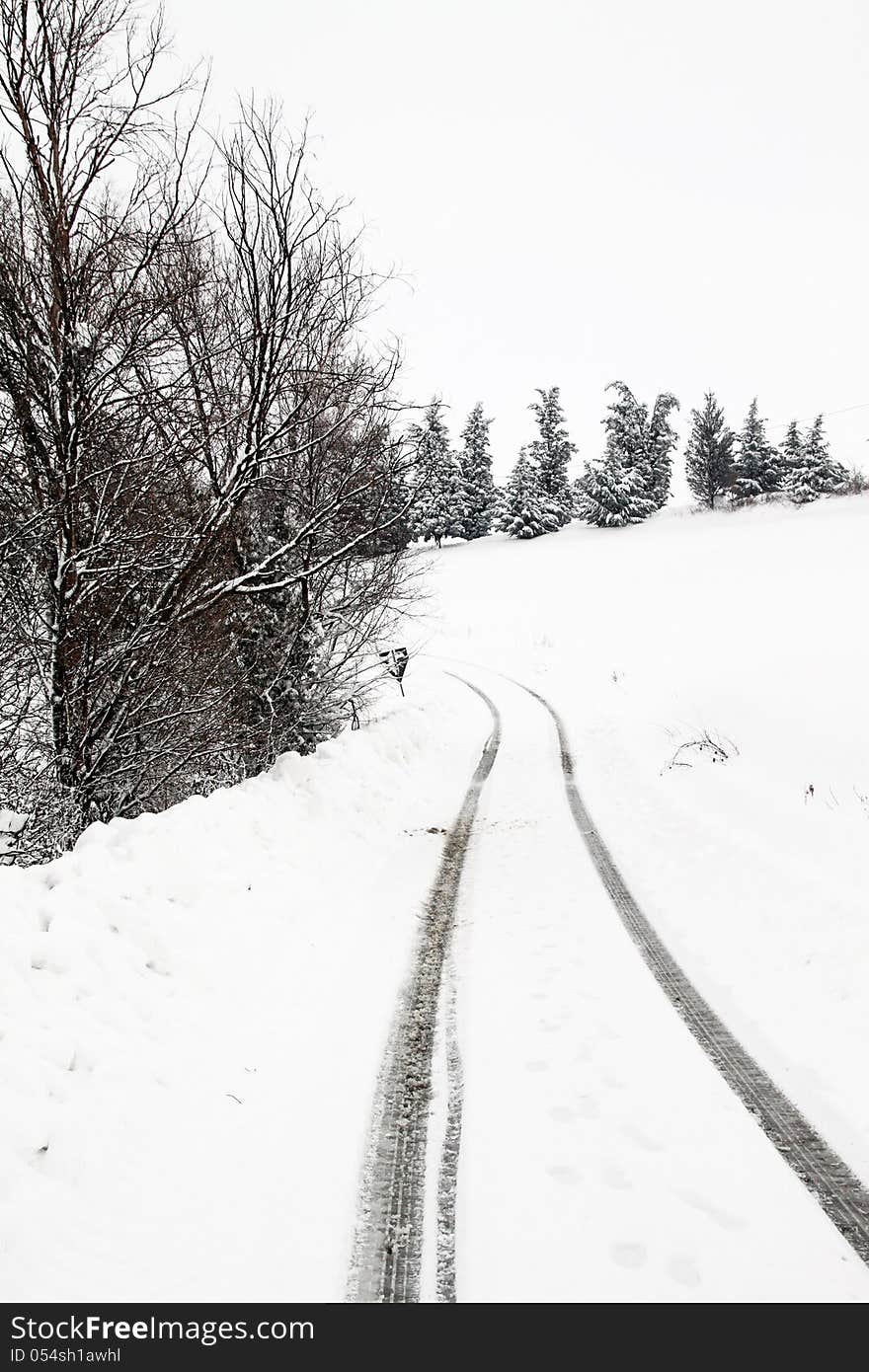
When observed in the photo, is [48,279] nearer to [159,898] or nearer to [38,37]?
[38,37]

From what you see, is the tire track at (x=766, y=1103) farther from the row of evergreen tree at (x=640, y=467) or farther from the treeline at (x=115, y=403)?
the row of evergreen tree at (x=640, y=467)

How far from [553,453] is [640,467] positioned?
712 cm

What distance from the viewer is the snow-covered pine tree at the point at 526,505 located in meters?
57.2

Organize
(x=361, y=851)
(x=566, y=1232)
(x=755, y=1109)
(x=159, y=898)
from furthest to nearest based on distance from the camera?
(x=361, y=851), (x=159, y=898), (x=755, y=1109), (x=566, y=1232)

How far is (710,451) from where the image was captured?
5312 cm

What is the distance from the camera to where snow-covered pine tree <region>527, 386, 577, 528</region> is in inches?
2210

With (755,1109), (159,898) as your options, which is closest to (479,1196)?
(755,1109)

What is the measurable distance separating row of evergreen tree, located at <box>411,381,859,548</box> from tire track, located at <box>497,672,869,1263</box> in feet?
162

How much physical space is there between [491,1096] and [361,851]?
14.3 feet

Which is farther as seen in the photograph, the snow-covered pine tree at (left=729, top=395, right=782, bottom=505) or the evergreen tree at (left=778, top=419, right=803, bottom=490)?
the snow-covered pine tree at (left=729, top=395, right=782, bottom=505)

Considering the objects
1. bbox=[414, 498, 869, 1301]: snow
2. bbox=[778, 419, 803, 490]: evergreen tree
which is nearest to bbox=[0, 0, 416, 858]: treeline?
bbox=[414, 498, 869, 1301]: snow

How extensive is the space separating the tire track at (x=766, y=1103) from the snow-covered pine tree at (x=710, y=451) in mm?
54530

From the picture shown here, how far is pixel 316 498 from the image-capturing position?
9.79 m

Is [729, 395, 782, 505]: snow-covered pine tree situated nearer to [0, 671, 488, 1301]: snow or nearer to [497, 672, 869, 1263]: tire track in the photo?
[497, 672, 869, 1263]: tire track
